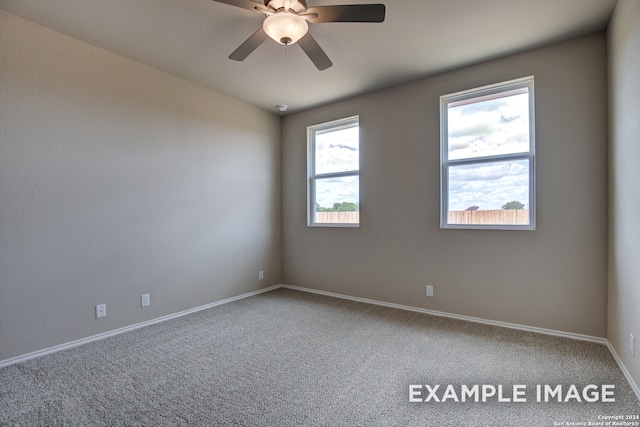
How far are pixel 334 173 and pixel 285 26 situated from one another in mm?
2492

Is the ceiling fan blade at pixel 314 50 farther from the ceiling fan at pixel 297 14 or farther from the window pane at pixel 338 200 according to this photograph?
the window pane at pixel 338 200

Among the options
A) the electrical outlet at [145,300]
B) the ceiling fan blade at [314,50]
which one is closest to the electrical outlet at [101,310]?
the electrical outlet at [145,300]

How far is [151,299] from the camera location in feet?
10.6

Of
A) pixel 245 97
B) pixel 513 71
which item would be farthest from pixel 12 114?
pixel 513 71

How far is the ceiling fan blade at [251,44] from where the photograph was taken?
2196 millimetres

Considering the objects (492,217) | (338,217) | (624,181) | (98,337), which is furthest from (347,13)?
(98,337)

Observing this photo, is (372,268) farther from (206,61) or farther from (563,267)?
(206,61)

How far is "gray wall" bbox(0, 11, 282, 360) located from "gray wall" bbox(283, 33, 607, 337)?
52.4 inches

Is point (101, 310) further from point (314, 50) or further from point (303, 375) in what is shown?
point (314, 50)

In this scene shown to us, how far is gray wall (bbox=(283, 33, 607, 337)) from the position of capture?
8.77 feet

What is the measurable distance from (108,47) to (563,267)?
4.64 metres

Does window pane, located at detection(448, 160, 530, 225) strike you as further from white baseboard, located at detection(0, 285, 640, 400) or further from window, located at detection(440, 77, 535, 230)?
white baseboard, located at detection(0, 285, 640, 400)

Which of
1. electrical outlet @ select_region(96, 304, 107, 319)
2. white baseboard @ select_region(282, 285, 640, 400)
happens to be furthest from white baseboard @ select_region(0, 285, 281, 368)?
white baseboard @ select_region(282, 285, 640, 400)

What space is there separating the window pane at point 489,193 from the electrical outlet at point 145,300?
11.0ft
